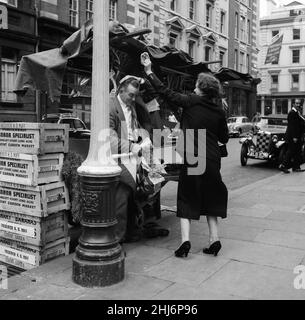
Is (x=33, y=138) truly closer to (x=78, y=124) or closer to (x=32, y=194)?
(x=32, y=194)

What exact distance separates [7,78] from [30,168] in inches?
656

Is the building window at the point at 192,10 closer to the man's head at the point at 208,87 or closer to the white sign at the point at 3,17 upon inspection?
the white sign at the point at 3,17

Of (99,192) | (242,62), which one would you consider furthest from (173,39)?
(99,192)

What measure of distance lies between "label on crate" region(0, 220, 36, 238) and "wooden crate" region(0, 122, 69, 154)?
811mm

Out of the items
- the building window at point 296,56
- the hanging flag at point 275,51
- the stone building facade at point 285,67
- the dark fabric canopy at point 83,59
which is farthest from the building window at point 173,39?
the building window at point 296,56

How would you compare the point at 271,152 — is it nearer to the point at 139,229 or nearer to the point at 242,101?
the point at 139,229

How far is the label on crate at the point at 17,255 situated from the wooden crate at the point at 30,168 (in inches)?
30.5

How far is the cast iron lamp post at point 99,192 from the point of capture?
4.16 metres

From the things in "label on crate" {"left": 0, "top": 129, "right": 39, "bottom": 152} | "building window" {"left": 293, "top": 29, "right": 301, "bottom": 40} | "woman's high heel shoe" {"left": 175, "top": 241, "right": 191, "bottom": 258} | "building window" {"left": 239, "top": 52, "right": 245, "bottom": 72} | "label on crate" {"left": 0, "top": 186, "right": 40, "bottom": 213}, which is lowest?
"woman's high heel shoe" {"left": 175, "top": 241, "right": 191, "bottom": 258}

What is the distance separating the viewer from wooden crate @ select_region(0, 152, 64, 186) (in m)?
4.78

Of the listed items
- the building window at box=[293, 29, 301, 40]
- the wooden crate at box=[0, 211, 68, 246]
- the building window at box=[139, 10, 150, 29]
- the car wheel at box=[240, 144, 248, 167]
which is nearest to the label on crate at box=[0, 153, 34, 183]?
the wooden crate at box=[0, 211, 68, 246]

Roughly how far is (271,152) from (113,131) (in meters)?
9.59

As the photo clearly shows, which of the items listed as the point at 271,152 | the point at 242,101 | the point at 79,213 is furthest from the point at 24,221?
the point at 242,101

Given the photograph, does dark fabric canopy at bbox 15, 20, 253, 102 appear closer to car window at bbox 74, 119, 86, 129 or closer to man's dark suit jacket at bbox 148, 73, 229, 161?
man's dark suit jacket at bbox 148, 73, 229, 161
